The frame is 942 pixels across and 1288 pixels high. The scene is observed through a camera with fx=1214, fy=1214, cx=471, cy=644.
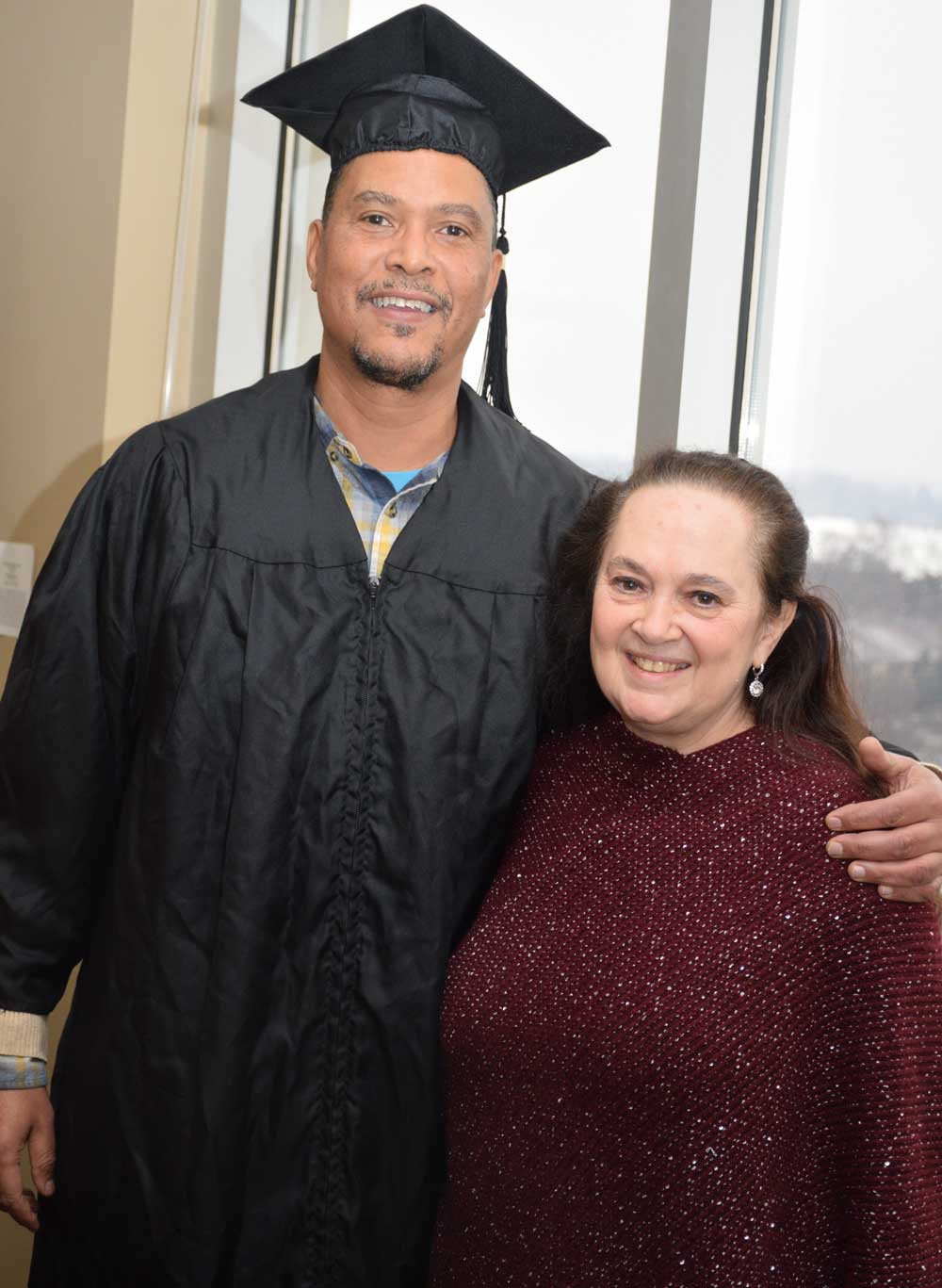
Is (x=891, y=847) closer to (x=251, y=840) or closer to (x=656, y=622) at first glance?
(x=656, y=622)

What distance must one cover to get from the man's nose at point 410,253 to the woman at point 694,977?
0.35 meters

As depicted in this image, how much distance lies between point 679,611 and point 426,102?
73 centimetres

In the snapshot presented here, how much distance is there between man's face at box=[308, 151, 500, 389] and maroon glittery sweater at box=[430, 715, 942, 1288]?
560 millimetres

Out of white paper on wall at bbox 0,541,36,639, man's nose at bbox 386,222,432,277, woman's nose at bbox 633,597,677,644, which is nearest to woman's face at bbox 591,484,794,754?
woman's nose at bbox 633,597,677,644

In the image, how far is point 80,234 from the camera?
2193 mm

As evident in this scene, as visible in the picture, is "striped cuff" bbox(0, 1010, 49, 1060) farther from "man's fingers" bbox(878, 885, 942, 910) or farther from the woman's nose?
"man's fingers" bbox(878, 885, 942, 910)

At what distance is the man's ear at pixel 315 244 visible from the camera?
1.56 meters

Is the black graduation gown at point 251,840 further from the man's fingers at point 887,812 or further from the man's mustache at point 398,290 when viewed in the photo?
the man's fingers at point 887,812

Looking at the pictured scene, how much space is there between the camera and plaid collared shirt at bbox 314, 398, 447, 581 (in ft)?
4.93

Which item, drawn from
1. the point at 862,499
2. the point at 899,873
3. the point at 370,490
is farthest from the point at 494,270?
the point at 899,873

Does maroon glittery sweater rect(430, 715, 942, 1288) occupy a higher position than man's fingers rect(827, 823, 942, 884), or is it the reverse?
man's fingers rect(827, 823, 942, 884)

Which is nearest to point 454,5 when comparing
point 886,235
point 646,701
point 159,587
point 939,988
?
point 886,235

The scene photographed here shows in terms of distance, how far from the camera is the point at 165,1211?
1.38 meters

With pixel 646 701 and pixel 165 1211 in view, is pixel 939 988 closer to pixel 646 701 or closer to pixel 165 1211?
pixel 646 701
